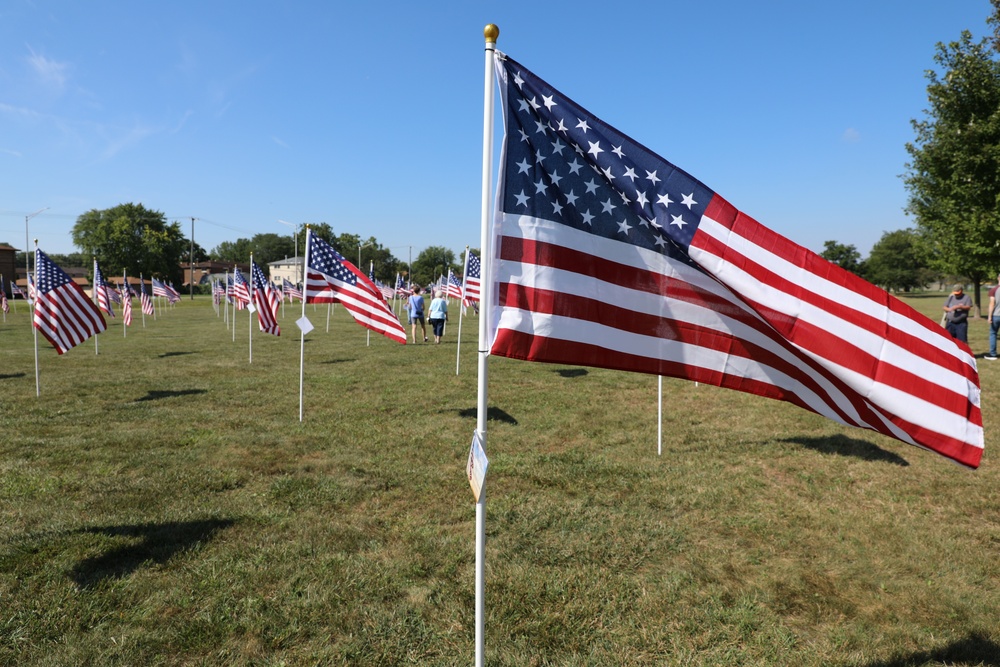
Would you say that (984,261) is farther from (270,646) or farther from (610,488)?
(270,646)

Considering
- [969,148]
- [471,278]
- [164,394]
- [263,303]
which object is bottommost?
[164,394]

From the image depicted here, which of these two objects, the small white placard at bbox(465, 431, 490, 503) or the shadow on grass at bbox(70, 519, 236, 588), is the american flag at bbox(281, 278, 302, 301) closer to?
the shadow on grass at bbox(70, 519, 236, 588)

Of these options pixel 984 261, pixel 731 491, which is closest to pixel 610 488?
pixel 731 491

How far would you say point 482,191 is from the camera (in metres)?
2.98

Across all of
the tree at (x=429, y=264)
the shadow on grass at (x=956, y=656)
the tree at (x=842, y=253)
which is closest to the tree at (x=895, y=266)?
the tree at (x=842, y=253)

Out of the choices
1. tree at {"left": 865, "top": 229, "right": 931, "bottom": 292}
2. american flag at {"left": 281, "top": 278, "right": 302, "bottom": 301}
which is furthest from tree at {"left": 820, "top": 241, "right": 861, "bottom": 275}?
american flag at {"left": 281, "top": 278, "right": 302, "bottom": 301}

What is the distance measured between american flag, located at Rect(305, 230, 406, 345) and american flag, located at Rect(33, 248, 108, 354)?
17.9 ft

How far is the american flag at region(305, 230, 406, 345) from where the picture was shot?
10.7 meters

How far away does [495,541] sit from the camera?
17.5 feet

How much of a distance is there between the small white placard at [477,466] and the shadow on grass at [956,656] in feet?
9.51

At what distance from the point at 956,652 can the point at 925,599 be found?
2.21 feet

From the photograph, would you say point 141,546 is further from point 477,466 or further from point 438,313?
point 438,313

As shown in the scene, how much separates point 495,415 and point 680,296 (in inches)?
286

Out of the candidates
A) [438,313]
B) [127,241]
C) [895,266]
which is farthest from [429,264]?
[438,313]
